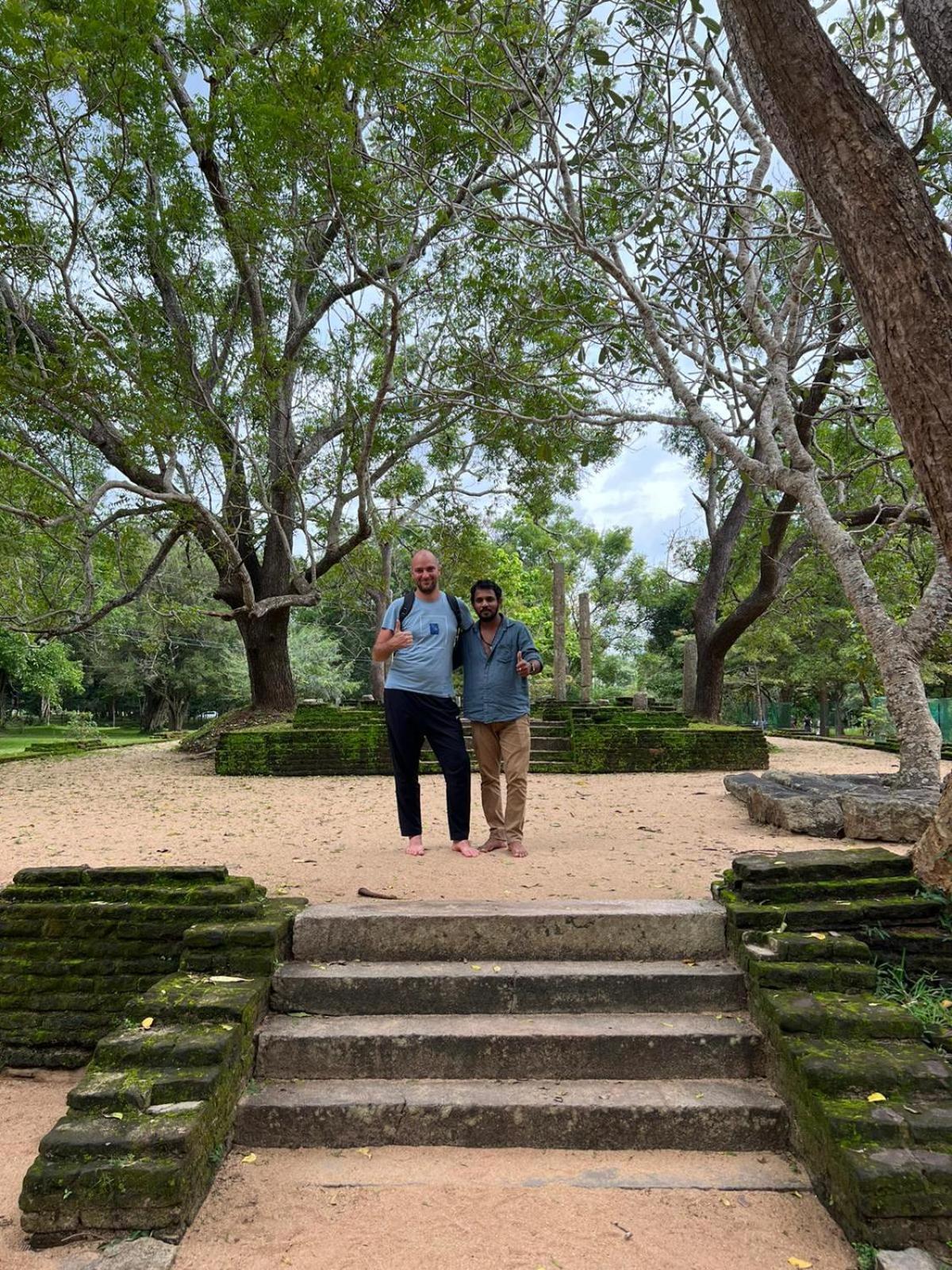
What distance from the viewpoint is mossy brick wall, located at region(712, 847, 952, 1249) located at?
7.03 feet

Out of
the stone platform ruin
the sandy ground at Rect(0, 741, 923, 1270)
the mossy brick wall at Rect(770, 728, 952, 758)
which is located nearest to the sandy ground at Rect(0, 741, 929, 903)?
the sandy ground at Rect(0, 741, 923, 1270)

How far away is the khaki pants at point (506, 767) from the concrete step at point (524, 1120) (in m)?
2.26

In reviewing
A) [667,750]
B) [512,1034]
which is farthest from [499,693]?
[667,750]

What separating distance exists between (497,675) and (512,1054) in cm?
235

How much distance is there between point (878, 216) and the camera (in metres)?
2.78

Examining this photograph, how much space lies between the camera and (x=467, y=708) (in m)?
4.86

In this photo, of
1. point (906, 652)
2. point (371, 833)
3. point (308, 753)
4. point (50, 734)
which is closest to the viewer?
point (906, 652)

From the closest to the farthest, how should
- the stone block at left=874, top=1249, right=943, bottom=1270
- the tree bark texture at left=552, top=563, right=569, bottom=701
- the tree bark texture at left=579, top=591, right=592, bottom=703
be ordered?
1. the stone block at left=874, top=1249, right=943, bottom=1270
2. the tree bark texture at left=552, top=563, right=569, bottom=701
3. the tree bark texture at left=579, top=591, right=592, bottom=703

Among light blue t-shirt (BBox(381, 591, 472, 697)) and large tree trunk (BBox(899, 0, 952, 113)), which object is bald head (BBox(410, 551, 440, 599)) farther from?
large tree trunk (BBox(899, 0, 952, 113))

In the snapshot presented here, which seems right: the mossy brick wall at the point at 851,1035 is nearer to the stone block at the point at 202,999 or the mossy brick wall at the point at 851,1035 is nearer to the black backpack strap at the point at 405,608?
the stone block at the point at 202,999

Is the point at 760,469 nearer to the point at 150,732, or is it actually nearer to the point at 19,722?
the point at 150,732

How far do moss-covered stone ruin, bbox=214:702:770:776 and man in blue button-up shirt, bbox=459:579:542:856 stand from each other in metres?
5.66

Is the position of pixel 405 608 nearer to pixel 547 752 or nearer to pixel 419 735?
pixel 419 735

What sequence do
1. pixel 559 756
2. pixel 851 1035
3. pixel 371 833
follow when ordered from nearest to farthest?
pixel 851 1035, pixel 371 833, pixel 559 756
